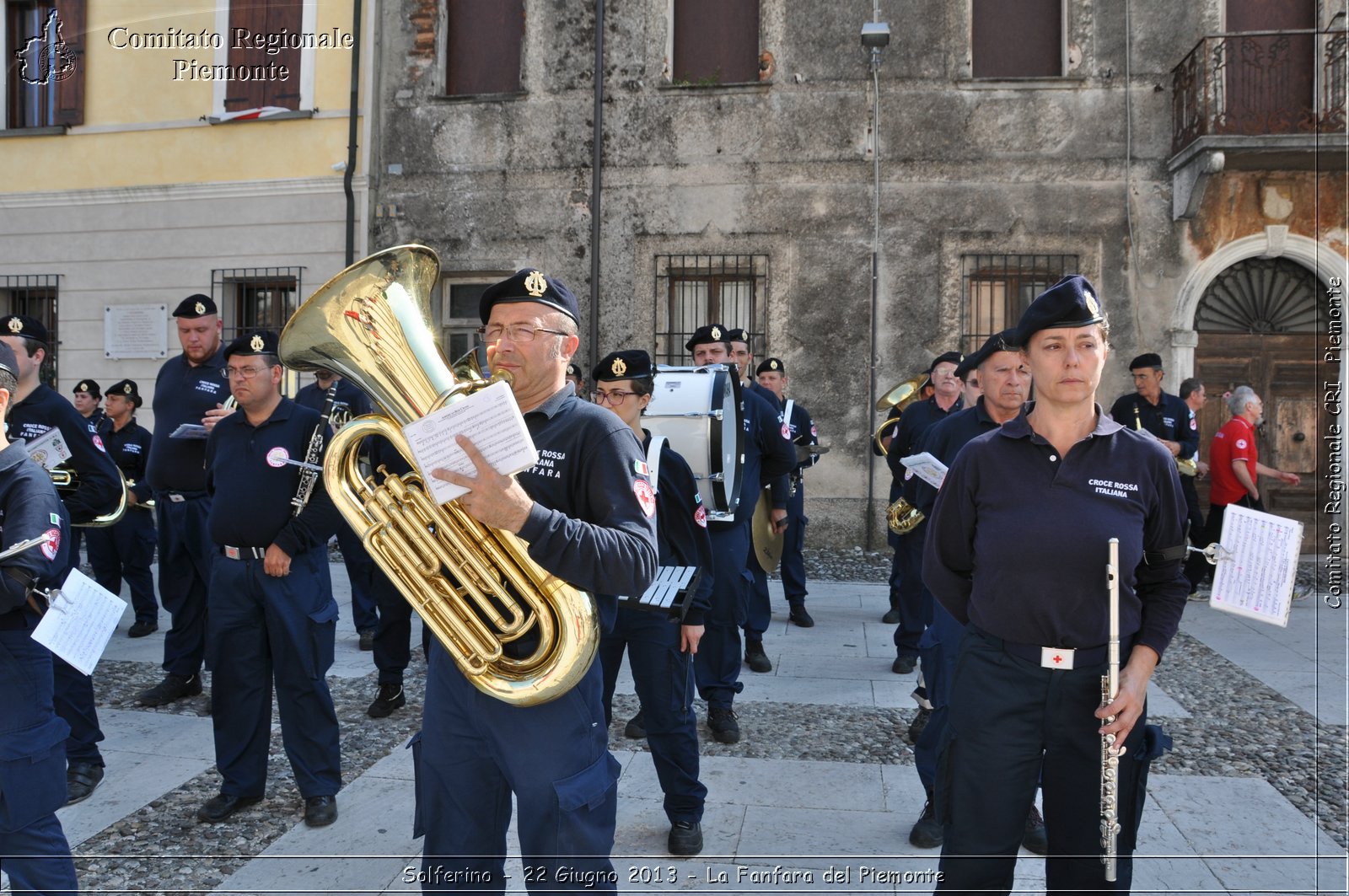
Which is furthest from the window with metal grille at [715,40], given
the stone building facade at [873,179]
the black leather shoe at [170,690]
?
the black leather shoe at [170,690]

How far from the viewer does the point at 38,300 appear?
1445 cm

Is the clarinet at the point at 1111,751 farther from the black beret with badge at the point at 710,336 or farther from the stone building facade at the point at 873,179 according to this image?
the stone building facade at the point at 873,179

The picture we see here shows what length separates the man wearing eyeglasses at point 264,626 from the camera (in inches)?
168

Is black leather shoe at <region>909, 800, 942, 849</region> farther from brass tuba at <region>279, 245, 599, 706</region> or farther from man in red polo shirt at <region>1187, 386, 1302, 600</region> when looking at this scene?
man in red polo shirt at <region>1187, 386, 1302, 600</region>

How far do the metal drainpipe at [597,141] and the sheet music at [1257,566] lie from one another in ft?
35.2

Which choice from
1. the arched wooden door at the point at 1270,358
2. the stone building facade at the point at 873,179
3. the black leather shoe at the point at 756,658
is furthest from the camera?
the arched wooden door at the point at 1270,358

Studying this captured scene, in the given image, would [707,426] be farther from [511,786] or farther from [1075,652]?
[511,786]

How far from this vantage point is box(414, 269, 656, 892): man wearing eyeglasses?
2381mm

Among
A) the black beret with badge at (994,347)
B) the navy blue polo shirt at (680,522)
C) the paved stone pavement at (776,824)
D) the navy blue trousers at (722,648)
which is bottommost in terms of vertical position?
the paved stone pavement at (776,824)

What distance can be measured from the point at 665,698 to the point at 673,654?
180 mm

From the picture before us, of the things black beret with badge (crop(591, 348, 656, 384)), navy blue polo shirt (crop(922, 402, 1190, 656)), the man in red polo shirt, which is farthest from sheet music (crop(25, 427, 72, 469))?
the man in red polo shirt

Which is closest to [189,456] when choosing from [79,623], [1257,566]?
[79,623]

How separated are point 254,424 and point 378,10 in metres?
10.8

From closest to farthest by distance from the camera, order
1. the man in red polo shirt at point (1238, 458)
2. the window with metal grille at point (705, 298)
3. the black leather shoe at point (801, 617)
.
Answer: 1. the black leather shoe at point (801, 617)
2. the man in red polo shirt at point (1238, 458)
3. the window with metal grille at point (705, 298)
